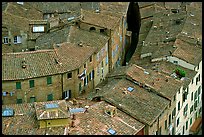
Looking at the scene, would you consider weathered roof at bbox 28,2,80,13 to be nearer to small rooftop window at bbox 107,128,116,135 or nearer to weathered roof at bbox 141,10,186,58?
weathered roof at bbox 141,10,186,58

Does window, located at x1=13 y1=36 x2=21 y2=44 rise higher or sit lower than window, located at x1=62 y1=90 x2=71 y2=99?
higher

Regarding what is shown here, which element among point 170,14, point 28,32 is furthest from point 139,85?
point 170,14

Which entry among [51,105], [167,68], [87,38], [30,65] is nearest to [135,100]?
[51,105]

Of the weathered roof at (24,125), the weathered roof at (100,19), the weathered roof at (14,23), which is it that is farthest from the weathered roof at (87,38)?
the weathered roof at (24,125)

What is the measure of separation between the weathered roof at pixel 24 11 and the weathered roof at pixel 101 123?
128ft

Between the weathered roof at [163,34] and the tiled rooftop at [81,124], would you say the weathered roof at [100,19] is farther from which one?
the tiled rooftop at [81,124]

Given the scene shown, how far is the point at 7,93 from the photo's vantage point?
80688 millimetres

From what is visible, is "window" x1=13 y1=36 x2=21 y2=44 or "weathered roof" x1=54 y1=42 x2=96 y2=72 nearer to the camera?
"weathered roof" x1=54 y1=42 x2=96 y2=72

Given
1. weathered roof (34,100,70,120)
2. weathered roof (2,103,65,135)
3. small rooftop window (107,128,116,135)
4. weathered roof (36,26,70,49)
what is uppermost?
weathered roof (36,26,70,49)

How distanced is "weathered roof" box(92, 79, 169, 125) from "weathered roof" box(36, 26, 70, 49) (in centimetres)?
1524

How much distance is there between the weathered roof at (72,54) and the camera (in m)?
83.6

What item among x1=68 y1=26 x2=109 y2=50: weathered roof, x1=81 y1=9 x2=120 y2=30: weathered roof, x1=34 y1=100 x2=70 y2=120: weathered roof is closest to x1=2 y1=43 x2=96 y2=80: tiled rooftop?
x1=68 y1=26 x2=109 y2=50: weathered roof

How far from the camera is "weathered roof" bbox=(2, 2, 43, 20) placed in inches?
4235

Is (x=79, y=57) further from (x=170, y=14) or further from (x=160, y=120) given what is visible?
(x=170, y=14)
